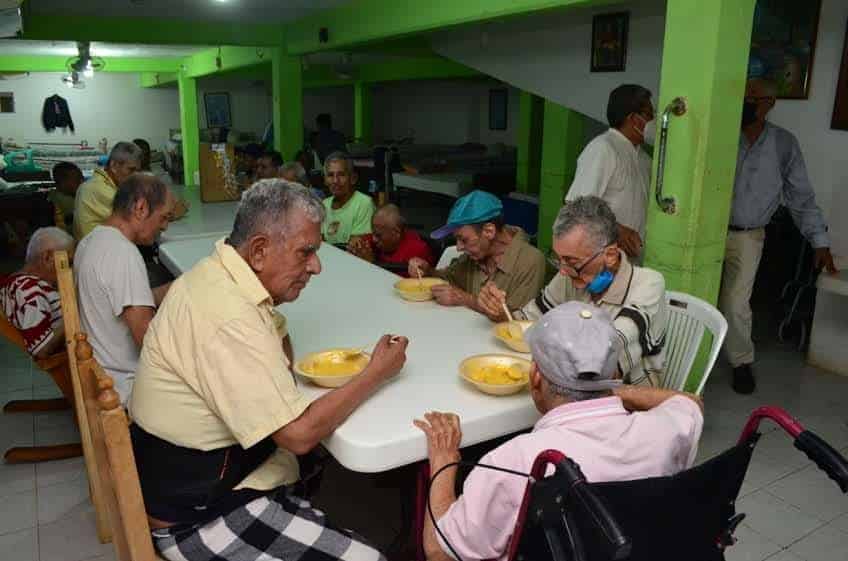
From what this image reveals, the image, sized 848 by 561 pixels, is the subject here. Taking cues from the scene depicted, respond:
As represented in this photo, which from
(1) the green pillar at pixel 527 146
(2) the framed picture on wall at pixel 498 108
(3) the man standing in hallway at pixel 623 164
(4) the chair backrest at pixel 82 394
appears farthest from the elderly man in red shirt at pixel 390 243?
(2) the framed picture on wall at pixel 498 108

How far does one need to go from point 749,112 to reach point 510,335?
249 cm

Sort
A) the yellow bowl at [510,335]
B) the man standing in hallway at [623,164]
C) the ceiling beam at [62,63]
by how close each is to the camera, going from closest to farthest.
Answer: the yellow bowl at [510,335] → the man standing in hallway at [623,164] → the ceiling beam at [62,63]

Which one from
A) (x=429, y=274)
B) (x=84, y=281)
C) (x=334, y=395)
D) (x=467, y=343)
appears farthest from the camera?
(x=429, y=274)

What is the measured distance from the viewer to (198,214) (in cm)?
494

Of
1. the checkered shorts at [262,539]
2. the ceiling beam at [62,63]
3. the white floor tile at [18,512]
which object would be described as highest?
the ceiling beam at [62,63]

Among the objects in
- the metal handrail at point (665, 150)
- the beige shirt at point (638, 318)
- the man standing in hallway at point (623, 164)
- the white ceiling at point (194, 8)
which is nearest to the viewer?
the beige shirt at point (638, 318)

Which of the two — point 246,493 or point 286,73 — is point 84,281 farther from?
point 286,73

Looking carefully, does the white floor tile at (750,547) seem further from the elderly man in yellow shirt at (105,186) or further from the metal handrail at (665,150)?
the elderly man in yellow shirt at (105,186)

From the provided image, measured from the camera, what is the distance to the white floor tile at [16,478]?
290 centimetres

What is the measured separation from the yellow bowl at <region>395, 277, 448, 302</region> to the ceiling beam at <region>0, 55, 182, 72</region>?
10750mm

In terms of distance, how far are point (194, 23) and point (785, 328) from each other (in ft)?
20.9

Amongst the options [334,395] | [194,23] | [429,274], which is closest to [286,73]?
[194,23]

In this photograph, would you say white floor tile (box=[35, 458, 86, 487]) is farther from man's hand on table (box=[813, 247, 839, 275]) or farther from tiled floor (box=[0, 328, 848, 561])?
man's hand on table (box=[813, 247, 839, 275])

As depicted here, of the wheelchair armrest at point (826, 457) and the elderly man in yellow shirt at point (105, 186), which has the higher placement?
the elderly man in yellow shirt at point (105, 186)
